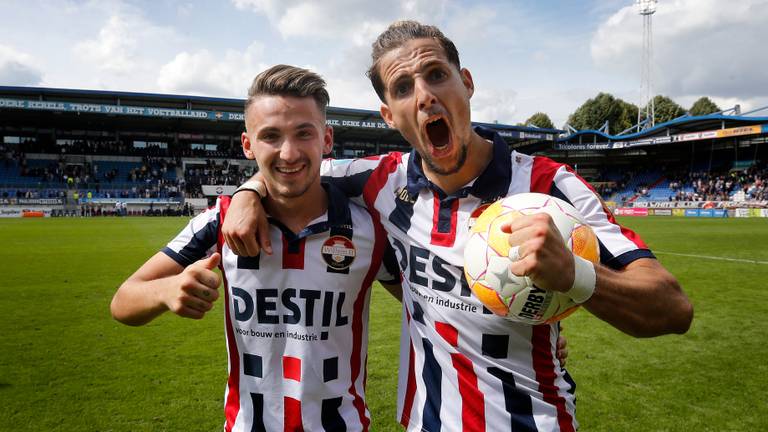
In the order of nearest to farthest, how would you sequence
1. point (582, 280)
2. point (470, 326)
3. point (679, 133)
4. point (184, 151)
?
point (582, 280) → point (470, 326) → point (679, 133) → point (184, 151)

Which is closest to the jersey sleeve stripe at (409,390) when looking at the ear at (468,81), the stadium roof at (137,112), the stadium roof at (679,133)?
the ear at (468,81)

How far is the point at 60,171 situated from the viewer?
1480 inches

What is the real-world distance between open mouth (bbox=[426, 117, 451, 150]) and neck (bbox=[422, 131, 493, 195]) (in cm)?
11

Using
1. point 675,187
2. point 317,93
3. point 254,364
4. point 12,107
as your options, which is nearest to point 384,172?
point 317,93

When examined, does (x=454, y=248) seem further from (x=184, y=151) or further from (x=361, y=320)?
(x=184, y=151)

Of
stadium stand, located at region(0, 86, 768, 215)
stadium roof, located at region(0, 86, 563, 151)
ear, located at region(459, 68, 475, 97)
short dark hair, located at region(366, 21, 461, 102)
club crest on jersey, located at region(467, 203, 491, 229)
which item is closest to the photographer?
club crest on jersey, located at region(467, 203, 491, 229)

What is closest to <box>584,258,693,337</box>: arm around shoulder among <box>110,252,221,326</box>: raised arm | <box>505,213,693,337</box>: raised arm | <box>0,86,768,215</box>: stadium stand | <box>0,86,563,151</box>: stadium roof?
<box>505,213,693,337</box>: raised arm

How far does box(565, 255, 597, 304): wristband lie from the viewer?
1385mm

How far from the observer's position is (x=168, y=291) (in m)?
1.73

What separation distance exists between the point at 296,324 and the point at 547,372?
3.65 feet

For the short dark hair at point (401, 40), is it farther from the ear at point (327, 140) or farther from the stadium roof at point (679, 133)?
the stadium roof at point (679, 133)

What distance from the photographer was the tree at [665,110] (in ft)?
174

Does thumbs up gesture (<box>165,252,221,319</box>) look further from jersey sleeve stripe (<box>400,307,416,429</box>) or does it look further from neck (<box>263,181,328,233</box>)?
jersey sleeve stripe (<box>400,307,416,429</box>)

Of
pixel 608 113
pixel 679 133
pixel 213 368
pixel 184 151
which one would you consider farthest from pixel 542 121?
pixel 213 368
